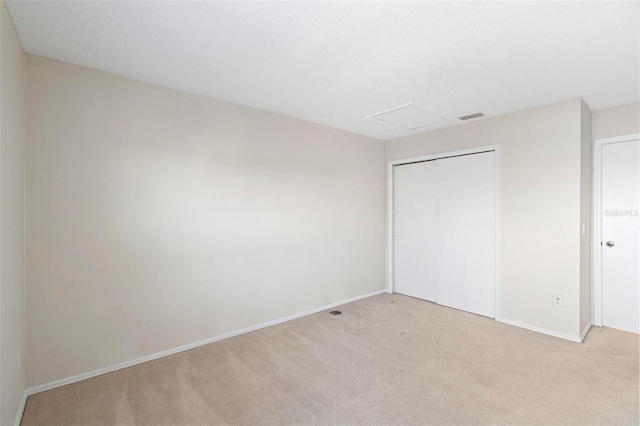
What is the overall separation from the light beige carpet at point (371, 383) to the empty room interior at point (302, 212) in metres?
0.02

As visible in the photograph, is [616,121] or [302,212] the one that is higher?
[616,121]

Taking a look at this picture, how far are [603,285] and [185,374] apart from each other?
Result: 14.7ft

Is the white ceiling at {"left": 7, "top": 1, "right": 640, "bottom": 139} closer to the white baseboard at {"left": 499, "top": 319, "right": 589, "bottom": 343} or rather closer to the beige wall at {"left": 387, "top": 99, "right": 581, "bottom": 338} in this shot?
the beige wall at {"left": 387, "top": 99, "right": 581, "bottom": 338}

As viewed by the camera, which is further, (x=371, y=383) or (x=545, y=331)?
(x=545, y=331)

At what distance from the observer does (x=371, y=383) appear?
230 centimetres

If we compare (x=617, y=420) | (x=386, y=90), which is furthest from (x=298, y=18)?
(x=617, y=420)

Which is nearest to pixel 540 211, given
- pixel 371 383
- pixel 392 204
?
pixel 392 204

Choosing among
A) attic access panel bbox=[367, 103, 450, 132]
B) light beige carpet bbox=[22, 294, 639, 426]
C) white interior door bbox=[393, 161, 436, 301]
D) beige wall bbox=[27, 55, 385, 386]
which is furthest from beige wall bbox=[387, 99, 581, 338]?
beige wall bbox=[27, 55, 385, 386]

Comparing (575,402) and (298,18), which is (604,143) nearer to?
(575,402)

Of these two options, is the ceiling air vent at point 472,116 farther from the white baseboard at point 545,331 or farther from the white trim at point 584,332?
the white trim at point 584,332

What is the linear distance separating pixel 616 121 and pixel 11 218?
5488 mm

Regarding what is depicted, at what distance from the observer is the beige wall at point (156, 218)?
226cm

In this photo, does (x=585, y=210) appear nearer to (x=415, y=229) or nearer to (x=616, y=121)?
(x=616, y=121)

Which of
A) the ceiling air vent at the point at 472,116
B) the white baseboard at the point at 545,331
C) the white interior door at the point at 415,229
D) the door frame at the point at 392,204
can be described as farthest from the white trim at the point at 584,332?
the ceiling air vent at the point at 472,116
